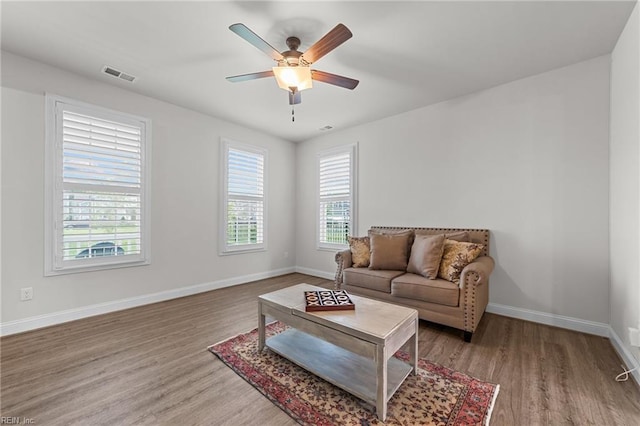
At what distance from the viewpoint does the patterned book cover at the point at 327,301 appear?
189 centimetres

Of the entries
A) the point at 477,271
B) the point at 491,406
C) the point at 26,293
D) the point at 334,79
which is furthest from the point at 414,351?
the point at 26,293

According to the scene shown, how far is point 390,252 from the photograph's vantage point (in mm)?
3318

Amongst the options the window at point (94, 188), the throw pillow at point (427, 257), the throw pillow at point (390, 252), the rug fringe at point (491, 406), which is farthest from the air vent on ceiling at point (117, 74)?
the rug fringe at point (491, 406)

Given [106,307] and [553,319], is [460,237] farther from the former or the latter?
[106,307]

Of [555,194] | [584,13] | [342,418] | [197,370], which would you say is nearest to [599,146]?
[555,194]

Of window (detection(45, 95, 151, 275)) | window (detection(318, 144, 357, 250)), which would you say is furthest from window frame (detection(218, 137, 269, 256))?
window (detection(318, 144, 357, 250))

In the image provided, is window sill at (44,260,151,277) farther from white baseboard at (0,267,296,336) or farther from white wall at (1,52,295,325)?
white baseboard at (0,267,296,336)

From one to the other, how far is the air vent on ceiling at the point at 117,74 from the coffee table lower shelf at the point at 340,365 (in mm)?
3189

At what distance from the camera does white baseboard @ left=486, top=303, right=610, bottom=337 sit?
8.50 ft

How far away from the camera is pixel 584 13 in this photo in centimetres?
205

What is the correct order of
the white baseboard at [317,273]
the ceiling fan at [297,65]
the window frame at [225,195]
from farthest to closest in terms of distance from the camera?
the white baseboard at [317,273], the window frame at [225,195], the ceiling fan at [297,65]

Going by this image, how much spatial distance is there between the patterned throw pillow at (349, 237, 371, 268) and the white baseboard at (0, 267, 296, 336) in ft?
6.71

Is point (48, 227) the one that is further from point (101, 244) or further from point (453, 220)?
point (453, 220)

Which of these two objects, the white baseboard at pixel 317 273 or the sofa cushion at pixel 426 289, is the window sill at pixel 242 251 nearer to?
the white baseboard at pixel 317 273
